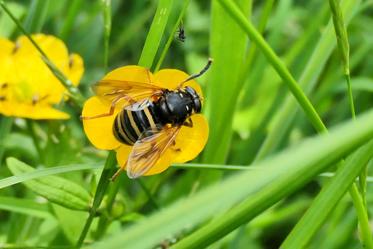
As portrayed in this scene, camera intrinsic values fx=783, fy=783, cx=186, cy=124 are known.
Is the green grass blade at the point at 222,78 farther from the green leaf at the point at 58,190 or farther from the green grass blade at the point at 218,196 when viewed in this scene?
the green grass blade at the point at 218,196

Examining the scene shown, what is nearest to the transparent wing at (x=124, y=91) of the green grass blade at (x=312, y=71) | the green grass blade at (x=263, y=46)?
the green grass blade at (x=263, y=46)

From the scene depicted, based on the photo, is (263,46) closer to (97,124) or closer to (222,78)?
(97,124)

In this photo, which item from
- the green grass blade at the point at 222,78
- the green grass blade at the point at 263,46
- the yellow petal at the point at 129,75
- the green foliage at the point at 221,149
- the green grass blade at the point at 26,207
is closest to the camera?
the green foliage at the point at 221,149

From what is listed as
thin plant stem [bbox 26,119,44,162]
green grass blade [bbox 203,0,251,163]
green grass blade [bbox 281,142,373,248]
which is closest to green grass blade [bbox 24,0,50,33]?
thin plant stem [bbox 26,119,44,162]

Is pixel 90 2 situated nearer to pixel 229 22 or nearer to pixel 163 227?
pixel 229 22

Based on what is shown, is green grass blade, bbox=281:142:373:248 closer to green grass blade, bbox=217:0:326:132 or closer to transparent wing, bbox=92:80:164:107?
green grass blade, bbox=217:0:326:132

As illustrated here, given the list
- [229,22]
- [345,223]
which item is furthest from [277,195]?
[345,223]
